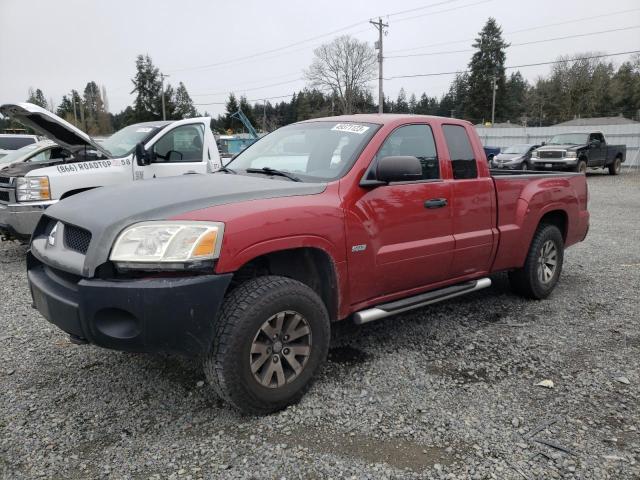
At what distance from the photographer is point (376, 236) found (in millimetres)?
3471

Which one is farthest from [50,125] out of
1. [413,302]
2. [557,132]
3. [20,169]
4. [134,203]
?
[557,132]

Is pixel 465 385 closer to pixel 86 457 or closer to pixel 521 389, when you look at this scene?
pixel 521 389

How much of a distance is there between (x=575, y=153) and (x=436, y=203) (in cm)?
1926

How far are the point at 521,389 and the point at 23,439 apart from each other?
300 cm

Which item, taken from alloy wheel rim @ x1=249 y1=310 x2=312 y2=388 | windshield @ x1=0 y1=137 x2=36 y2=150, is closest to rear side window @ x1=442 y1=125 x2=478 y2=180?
alloy wheel rim @ x1=249 y1=310 x2=312 y2=388

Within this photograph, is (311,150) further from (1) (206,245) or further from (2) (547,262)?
(2) (547,262)

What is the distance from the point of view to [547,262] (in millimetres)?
5250

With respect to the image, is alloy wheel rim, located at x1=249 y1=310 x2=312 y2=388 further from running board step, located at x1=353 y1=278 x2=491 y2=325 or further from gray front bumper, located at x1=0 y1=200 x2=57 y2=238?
gray front bumper, located at x1=0 y1=200 x2=57 y2=238

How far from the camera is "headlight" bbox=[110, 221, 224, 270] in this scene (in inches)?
103

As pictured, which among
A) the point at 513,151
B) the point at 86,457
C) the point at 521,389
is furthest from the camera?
the point at 513,151

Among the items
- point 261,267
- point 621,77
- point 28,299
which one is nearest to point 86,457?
point 261,267

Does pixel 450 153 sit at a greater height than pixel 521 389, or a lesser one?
greater

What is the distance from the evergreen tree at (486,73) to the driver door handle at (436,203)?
74.9m

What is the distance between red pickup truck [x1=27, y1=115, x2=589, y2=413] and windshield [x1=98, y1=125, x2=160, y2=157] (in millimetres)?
3541
